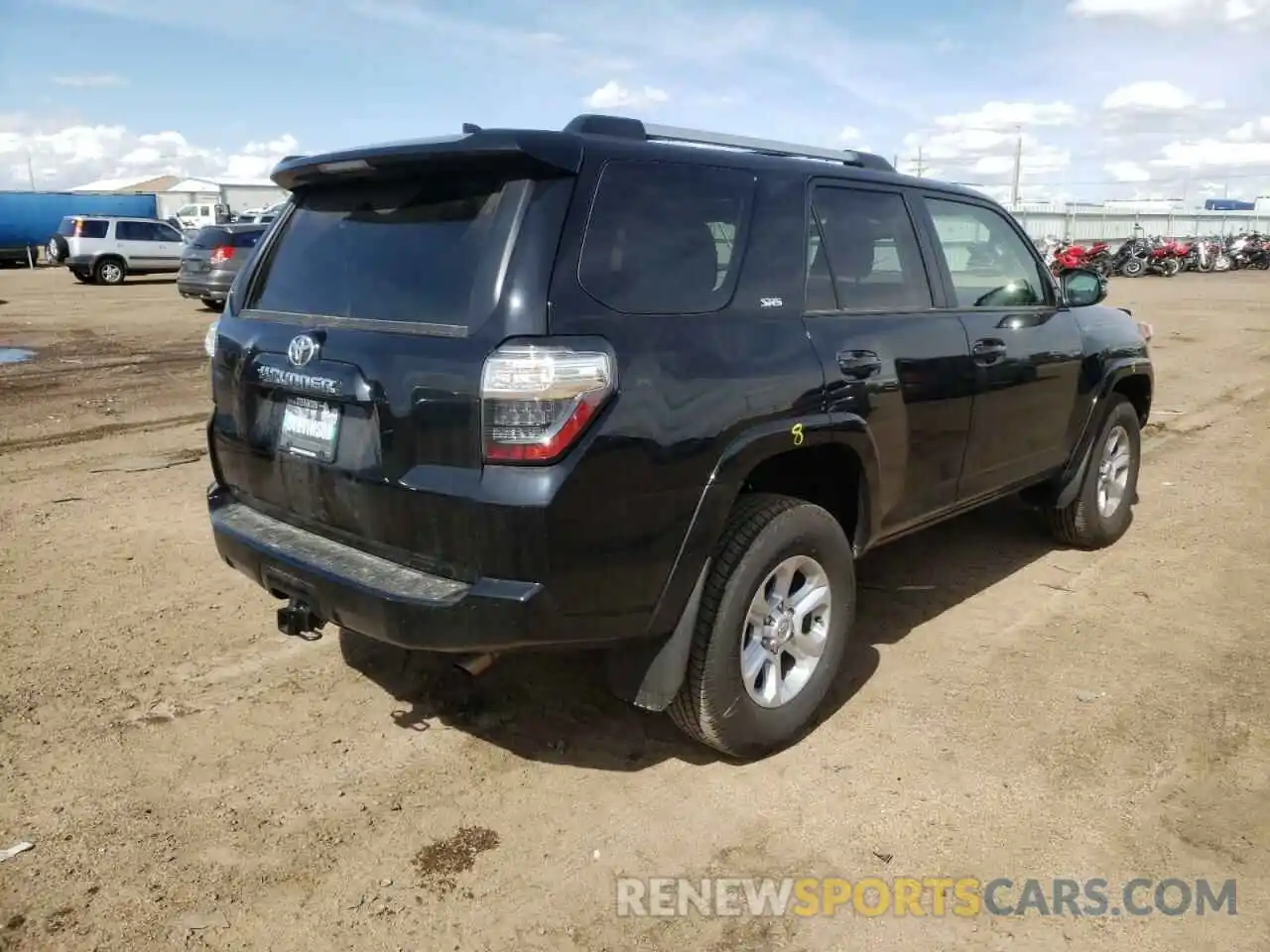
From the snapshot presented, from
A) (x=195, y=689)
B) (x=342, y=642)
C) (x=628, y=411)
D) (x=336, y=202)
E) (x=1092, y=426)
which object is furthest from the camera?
(x=1092, y=426)

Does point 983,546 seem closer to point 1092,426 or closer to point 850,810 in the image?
point 1092,426

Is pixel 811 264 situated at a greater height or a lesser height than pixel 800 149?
lesser

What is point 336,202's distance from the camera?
10.6 feet

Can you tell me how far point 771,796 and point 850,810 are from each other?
0.24 metres

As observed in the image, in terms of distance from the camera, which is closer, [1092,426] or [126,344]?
[1092,426]

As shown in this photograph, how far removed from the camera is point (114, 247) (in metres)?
26.0

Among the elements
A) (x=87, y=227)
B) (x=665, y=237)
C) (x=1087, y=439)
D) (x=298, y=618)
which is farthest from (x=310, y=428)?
(x=87, y=227)

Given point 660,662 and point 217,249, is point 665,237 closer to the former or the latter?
point 660,662

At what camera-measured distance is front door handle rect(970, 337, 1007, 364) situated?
4059mm

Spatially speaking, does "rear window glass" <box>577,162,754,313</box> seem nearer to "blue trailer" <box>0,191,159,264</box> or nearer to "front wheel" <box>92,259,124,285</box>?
"front wheel" <box>92,259,124,285</box>

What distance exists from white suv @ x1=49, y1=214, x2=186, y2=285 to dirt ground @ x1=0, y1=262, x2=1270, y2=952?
2380cm

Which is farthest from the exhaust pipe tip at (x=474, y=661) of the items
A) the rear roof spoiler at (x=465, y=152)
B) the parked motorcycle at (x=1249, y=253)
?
the parked motorcycle at (x=1249, y=253)

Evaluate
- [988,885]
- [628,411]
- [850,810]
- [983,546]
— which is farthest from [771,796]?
[983,546]

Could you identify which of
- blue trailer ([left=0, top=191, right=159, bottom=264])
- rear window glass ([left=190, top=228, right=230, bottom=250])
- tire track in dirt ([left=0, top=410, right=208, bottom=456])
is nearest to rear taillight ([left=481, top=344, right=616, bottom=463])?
tire track in dirt ([left=0, top=410, right=208, bottom=456])
